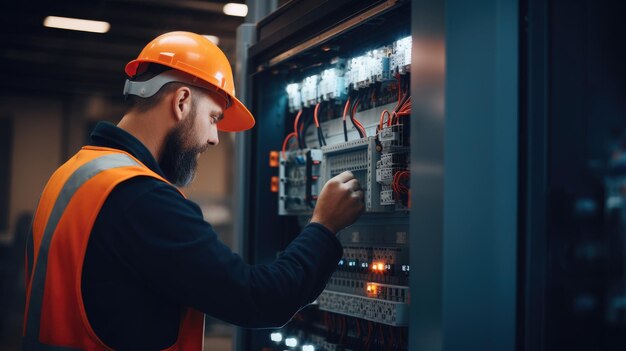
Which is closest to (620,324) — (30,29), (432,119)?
(432,119)

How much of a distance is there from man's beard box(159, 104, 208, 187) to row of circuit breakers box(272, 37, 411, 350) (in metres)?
0.55

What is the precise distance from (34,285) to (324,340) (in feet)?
4.12

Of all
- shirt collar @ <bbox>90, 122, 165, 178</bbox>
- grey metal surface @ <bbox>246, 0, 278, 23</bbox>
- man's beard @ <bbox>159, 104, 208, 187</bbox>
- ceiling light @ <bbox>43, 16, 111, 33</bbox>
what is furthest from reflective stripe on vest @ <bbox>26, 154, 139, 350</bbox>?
ceiling light @ <bbox>43, 16, 111, 33</bbox>

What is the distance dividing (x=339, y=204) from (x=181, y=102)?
50 cm

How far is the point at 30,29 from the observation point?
26.3 ft

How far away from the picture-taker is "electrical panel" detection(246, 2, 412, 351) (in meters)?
2.07

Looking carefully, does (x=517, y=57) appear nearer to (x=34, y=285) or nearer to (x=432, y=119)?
(x=432, y=119)

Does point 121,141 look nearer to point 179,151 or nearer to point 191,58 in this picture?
point 179,151

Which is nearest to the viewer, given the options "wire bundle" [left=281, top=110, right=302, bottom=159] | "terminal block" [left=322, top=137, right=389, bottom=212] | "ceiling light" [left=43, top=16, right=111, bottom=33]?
"terminal block" [left=322, top=137, right=389, bottom=212]

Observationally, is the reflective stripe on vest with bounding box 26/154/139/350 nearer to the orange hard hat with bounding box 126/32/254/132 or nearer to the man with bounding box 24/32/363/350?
the man with bounding box 24/32/363/350

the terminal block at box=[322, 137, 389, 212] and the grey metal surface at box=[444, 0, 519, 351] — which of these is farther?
the terminal block at box=[322, 137, 389, 212]

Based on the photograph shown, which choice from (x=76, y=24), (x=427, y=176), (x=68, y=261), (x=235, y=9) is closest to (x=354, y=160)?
(x=427, y=176)

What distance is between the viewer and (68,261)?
1.58 m

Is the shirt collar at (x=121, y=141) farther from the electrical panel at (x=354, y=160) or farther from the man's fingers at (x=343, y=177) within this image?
the electrical panel at (x=354, y=160)
